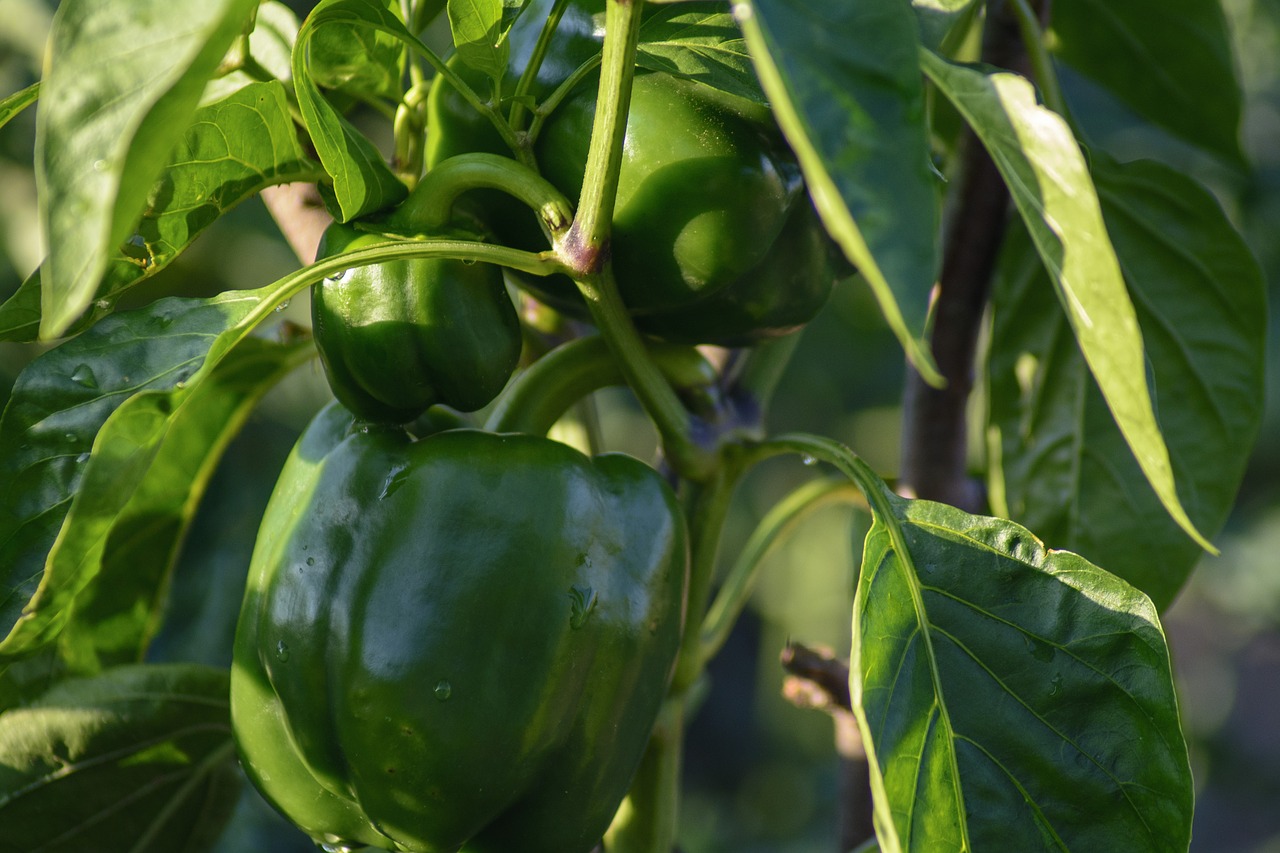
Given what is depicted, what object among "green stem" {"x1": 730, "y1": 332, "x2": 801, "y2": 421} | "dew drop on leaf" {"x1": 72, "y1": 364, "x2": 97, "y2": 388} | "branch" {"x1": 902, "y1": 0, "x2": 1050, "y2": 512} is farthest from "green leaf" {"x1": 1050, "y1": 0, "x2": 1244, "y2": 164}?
"dew drop on leaf" {"x1": 72, "y1": 364, "x2": 97, "y2": 388}

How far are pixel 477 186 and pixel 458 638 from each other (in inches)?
7.2

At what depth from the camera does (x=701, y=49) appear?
1.65ft

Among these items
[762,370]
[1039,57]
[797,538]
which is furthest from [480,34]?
[797,538]

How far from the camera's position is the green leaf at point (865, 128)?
0.31 m

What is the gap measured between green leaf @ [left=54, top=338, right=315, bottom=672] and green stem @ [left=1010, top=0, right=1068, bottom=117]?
1.47ft

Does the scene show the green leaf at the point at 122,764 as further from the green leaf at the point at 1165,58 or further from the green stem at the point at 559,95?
the green leaf at the point at 1165,58

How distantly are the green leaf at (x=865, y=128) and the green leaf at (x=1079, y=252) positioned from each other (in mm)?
56

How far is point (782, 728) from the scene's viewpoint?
337cm

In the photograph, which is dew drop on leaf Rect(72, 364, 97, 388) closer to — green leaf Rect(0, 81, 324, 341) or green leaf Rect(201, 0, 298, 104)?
green leaf Rect(0, 81, 324, 341)

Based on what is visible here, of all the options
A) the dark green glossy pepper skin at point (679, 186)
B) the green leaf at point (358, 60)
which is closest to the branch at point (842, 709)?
the dark green glossy pepper skin at point (679, 186)

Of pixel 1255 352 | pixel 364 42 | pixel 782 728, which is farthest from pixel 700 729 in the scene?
pixel 364 42

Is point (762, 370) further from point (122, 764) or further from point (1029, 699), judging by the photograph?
point (122, 764)

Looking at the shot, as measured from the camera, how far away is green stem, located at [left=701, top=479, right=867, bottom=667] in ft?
2.26

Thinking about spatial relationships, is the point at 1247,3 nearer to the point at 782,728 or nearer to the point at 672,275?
the point at 782,728
